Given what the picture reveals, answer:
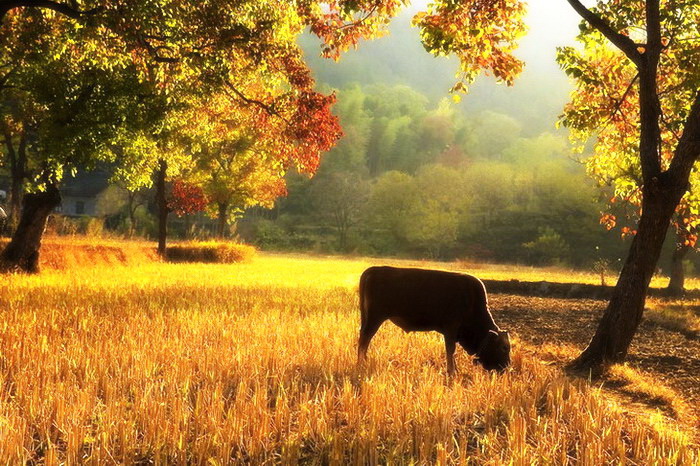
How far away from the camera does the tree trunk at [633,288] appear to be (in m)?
8.08

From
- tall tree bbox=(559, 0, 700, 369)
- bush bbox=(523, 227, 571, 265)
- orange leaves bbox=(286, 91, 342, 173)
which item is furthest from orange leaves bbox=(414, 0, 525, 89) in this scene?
bush bbox=(523, 227, 571, 265)

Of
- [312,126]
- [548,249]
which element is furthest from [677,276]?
[548,249]

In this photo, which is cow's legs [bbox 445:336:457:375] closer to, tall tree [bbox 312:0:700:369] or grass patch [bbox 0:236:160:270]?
tall tree [bbox 312:0:700:369]

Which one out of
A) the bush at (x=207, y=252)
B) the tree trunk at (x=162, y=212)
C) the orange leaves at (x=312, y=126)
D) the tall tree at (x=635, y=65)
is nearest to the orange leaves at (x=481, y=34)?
the tall tree at (x=635, y=65)

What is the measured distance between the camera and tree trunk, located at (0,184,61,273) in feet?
54.3

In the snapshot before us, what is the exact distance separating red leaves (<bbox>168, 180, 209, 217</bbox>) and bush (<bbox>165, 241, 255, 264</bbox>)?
414cm

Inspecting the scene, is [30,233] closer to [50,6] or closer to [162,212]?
[50,6]

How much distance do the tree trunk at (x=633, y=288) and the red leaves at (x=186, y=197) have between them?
29.3m

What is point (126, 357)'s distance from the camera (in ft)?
20.6

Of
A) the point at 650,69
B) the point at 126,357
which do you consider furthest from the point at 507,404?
the point at 650,69

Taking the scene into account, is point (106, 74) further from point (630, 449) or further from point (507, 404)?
point (630, 449)

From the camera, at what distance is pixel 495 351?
6496mm

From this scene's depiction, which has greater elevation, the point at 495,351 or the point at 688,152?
the point at 688,152

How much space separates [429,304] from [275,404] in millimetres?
2229
